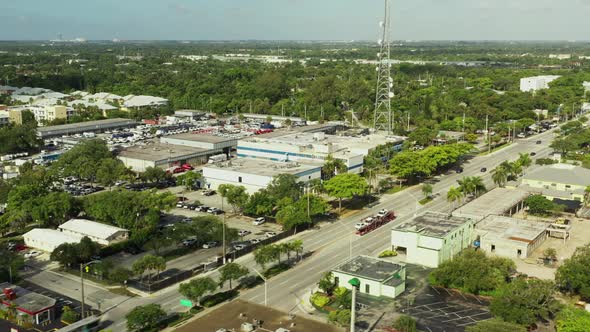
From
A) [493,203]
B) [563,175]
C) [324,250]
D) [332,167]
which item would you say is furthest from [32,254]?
[563,175]

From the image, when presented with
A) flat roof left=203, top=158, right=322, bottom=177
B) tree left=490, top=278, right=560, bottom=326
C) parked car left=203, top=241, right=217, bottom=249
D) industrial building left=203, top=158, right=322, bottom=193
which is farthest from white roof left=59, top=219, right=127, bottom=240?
tree left=490, top=278, right=560, bottom=326

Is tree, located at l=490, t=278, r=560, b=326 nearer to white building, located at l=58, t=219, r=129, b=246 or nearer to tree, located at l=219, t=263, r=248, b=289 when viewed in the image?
tree, located at l=219, t=263, r=248, b=289

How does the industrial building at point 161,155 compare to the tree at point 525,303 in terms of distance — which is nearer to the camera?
the tree at point 525,303

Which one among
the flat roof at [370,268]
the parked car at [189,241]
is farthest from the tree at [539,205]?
the parked car at [189,241]

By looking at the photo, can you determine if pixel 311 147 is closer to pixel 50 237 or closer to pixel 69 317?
pixel 50 237

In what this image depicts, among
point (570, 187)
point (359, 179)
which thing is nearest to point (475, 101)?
point (570, 187)

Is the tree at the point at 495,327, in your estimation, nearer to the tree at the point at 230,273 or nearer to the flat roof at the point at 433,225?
the flat roof at the point at 433,225
